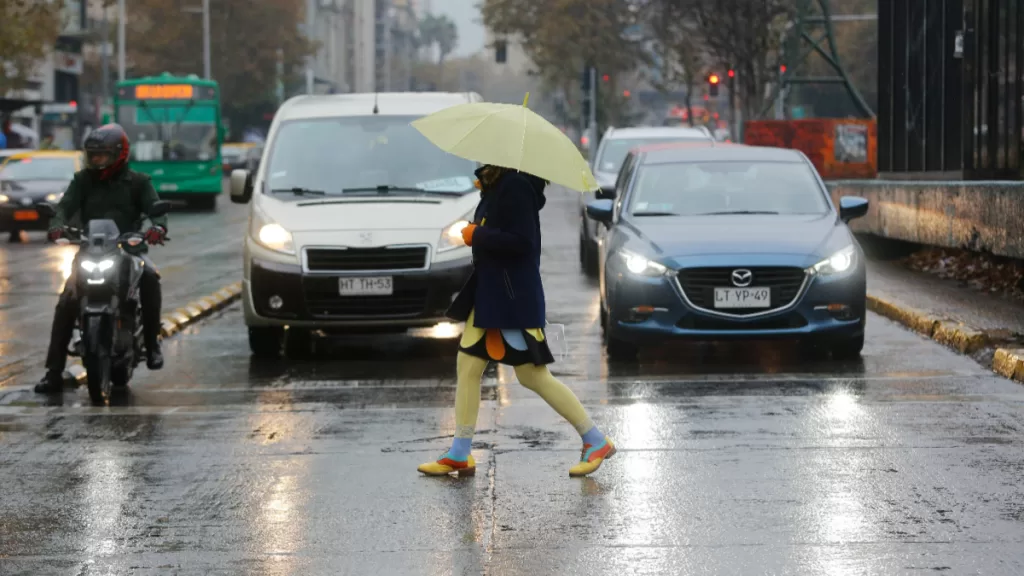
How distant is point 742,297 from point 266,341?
11.5ft

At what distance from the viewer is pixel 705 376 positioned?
11594mm

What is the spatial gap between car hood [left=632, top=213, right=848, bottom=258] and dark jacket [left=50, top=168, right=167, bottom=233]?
347 centimetres

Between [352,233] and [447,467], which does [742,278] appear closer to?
[352,233]

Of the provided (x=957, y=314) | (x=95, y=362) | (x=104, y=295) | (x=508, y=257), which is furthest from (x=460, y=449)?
(x=957, y=314)

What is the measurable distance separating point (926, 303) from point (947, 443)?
6.96m

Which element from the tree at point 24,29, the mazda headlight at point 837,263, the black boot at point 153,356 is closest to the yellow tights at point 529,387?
the black boot at point 153,356

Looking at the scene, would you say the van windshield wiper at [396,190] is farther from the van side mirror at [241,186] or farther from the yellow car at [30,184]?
the yellow car at [30,184]

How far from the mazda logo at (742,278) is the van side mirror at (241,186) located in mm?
3693

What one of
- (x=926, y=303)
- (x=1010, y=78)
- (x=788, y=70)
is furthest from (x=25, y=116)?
(x=926, y=303)

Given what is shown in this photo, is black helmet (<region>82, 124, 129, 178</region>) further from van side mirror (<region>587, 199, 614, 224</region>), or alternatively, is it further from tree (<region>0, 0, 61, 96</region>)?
tree (<region>0, 0, 61, 96</region>)

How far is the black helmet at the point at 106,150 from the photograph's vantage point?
10.8 meters

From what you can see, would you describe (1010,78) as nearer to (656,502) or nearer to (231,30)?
(656,502)

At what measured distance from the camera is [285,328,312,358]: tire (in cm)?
1358

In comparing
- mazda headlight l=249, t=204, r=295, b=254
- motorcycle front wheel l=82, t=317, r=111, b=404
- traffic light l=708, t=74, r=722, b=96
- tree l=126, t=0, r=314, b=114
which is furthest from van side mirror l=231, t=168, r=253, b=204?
tree l=126, t=0, r=314, b=114
